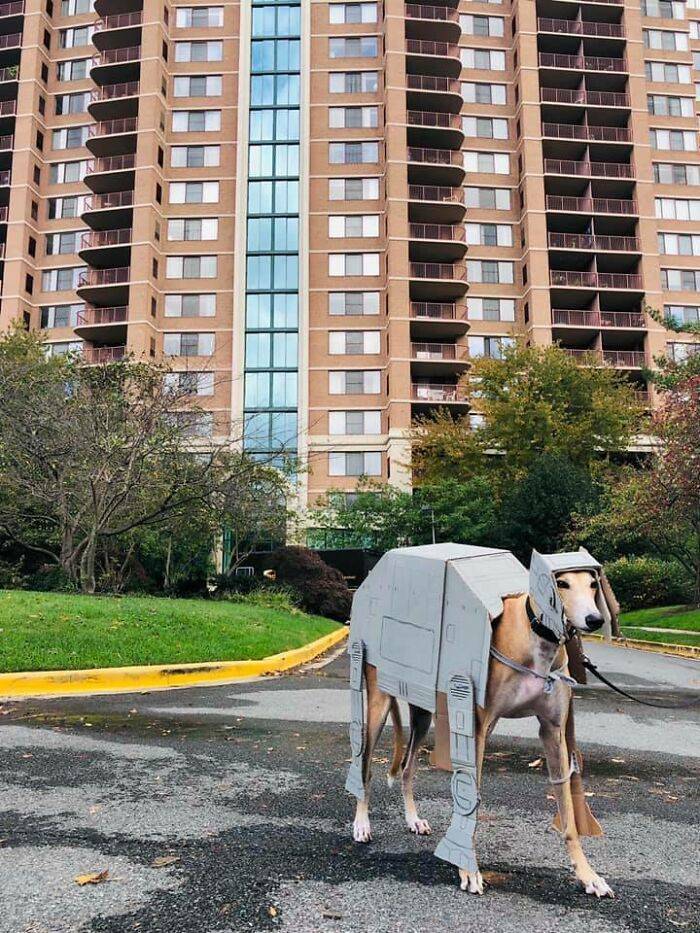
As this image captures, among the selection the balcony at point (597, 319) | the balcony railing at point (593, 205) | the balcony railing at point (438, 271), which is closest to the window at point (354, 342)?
the balcony railing at point (438, 271)

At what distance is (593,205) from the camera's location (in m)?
49.8

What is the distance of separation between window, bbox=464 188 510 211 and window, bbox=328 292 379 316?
9881 millimetres

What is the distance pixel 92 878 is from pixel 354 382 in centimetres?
4725

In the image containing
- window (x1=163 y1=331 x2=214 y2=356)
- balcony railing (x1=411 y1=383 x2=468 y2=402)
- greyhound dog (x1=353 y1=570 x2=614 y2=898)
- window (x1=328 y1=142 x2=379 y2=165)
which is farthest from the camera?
window (x1=328 y1=142 x2=379 y2=165)

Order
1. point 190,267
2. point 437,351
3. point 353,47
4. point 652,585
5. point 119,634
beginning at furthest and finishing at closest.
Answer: point 353,47, point 190,267, point 437,351, point 652,585, point 119,634

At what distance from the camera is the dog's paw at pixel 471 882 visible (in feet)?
10.1

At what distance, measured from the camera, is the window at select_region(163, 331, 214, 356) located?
5028 centimetres

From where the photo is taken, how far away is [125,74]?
2053 inches

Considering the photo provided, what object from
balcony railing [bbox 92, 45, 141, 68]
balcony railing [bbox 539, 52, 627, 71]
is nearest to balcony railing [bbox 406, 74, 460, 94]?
balcony railing [bbox 539, 52, 627, 71]

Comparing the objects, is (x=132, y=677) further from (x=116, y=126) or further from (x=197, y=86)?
(x=197, y=86)

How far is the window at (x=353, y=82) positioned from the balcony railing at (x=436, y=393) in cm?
2331

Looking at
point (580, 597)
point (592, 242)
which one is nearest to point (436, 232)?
point (592, 242)

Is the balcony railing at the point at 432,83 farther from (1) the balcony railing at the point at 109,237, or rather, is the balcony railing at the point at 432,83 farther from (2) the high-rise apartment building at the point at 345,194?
(1) the balcony railing at the point at 109,237

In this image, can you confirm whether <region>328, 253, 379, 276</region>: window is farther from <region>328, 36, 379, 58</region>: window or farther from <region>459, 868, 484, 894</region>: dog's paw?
<region>459, 868, 484, 894</region>: dog's paw
